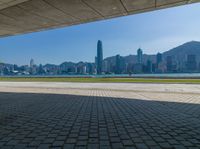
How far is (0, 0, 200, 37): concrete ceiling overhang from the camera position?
8945 millimetres

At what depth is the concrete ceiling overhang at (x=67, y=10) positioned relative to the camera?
8.95 meters

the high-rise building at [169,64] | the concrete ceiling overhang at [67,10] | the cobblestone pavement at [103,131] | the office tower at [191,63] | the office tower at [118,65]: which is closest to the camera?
the cobblestone pavement at [103,131]

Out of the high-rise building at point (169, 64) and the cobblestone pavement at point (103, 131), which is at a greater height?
the high-rise building at point (169, 64)

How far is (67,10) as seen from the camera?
1007 cm

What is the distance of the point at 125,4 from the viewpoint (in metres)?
9.21

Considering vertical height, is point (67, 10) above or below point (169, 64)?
below

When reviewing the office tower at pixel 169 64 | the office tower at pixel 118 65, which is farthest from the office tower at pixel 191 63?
the office tower at pixel 118 65

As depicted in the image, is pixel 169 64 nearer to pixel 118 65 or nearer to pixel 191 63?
pixel 191 63

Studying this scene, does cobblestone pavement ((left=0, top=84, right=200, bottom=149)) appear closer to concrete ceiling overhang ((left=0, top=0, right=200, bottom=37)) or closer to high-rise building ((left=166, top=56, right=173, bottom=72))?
concrete ceiling overhang ((left=0, top=0, right=200, bottom=37))

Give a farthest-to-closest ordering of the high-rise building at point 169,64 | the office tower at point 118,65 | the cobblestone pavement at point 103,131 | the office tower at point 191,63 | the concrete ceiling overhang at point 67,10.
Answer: the office tower at point 191,63, the high-rise building at point 169,64, the office tower at point 118,65, the concrete ceiling overhang at point 67,10, the cobblestone pavement at point 103,131

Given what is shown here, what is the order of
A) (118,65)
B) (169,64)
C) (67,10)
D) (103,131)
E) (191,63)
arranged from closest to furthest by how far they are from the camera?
(103,131)
(67,10)
(191,63)
(169,64)
(118,65)

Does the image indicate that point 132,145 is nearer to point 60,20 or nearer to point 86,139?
point 86,139

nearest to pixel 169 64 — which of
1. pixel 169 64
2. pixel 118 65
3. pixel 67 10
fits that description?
pixel 169 64

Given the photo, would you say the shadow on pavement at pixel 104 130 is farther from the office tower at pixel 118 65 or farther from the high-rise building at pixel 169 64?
the high-rise building at pixel 169 64
